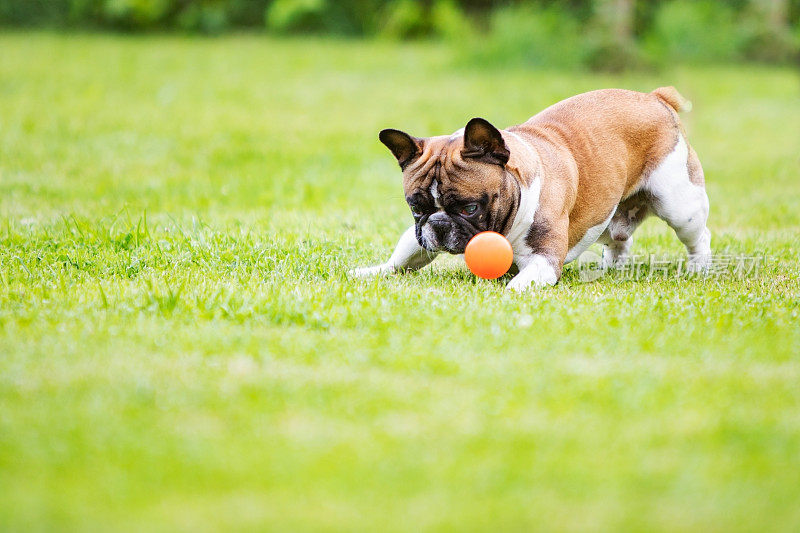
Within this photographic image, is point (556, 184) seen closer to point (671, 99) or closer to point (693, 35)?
point (671, 99)

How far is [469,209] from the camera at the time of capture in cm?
522

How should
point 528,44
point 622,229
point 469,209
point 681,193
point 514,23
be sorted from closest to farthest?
point 469,209 < point 681,193 < point 622,229 < point 528,44 < point 514,23

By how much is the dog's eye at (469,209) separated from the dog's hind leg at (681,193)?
4.95 feet

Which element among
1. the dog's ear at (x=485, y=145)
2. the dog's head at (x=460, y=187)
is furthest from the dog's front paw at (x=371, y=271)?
the dog's ear at (x=485, y=145)

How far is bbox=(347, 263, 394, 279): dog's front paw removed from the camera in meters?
5.52

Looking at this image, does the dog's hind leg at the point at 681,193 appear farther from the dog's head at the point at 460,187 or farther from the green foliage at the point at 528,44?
the green foliage at the point at 528,44

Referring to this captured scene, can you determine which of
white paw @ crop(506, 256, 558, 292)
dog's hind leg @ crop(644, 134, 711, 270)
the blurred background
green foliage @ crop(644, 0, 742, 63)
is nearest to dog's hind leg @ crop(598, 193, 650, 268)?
dog's hind leg @ crop(644, 134, 711, 270)

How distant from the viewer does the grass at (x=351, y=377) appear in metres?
2.70

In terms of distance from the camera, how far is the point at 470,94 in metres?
14.9

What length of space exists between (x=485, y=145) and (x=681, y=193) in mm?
1647

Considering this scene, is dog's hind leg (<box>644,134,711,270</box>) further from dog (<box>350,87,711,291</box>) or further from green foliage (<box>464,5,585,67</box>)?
green foliage (<box>464,5,585,67</box>)

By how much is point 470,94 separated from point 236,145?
535cm

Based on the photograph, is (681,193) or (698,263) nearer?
(681,193)

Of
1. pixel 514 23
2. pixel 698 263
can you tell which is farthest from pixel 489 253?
pixel 514 23
